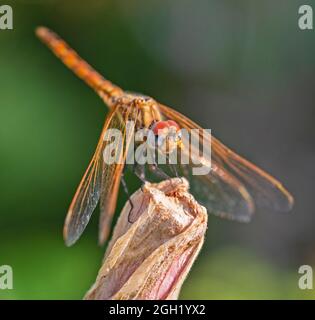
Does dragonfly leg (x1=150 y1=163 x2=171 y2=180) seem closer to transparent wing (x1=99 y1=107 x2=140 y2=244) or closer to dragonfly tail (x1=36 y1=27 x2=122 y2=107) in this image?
transparent wing (x1=99 y1=107 x2=140 y2=244)

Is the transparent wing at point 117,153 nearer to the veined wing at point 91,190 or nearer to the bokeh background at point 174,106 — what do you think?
the veined wing at point 91,190

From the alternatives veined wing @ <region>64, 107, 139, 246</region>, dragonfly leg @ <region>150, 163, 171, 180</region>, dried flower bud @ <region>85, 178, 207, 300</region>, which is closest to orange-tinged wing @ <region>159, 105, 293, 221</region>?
dragonfly leg @ <region>150, 163, 171, 180</region>

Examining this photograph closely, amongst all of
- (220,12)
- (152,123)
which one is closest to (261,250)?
(220,12)

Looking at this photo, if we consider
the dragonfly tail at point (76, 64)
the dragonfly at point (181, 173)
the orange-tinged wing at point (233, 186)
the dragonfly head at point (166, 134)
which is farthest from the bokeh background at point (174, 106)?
the dragonfly head at point (166, 134)

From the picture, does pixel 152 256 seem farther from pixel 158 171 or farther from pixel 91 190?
pixel 158 171

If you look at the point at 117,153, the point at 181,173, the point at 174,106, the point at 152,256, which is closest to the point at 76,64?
the point at 174,106
